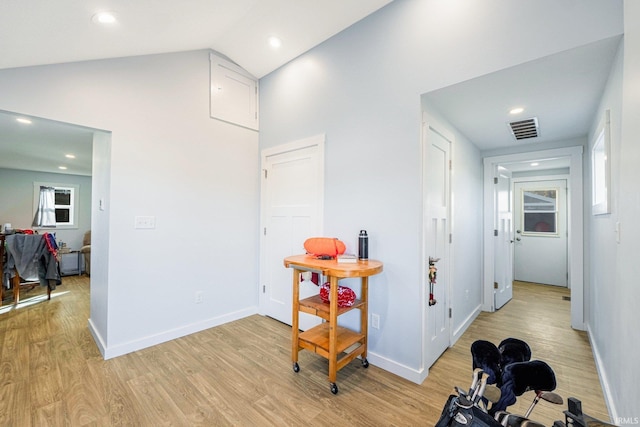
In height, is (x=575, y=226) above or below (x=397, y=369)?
above

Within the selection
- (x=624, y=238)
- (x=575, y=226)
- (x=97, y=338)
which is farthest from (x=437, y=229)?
(x=97, y=338)

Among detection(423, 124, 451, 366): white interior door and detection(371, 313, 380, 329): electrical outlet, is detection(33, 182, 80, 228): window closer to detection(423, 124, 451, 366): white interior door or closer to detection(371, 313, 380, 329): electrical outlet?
detection(371, 313, 380, 329): electrical outlet

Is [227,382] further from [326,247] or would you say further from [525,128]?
[525,128]

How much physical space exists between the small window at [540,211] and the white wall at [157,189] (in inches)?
213

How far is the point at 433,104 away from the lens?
224 cm

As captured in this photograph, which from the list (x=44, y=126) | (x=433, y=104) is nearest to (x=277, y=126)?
(x=433, y=104)

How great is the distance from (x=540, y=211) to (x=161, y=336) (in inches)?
256

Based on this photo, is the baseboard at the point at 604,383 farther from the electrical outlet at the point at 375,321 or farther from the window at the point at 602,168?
the electrical outlet at the point at 375,321

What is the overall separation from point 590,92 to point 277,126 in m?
2.73

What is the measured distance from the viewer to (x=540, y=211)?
5281mm

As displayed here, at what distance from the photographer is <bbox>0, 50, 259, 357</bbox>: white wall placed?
7.54 ft

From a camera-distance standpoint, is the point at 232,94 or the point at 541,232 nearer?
the point at 232,94

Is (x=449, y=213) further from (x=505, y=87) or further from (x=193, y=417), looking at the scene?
(x=193, y=417)

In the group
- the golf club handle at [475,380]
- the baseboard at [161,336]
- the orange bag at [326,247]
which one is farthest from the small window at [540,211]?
the golf club handle at [475,380]
